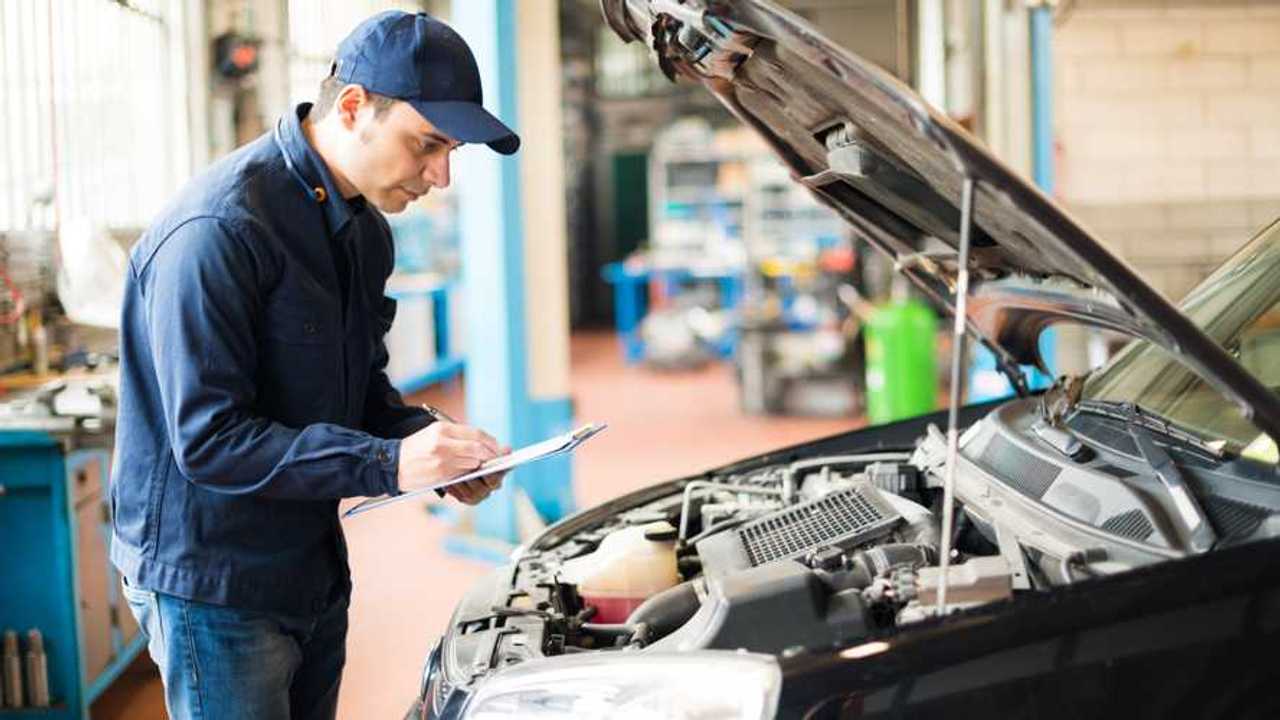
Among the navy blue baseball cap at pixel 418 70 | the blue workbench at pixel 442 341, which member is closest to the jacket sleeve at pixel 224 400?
the navy blue baseball cap at pixel 418 70

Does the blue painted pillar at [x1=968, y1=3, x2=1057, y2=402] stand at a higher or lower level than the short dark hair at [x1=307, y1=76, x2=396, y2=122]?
higher

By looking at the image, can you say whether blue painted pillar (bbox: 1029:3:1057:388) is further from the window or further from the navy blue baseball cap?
the navy blue baseball cap

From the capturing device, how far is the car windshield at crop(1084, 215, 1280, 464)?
6.26 ft

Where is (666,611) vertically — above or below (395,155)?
below

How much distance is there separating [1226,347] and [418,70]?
4.30ft

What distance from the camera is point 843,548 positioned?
1999 mm

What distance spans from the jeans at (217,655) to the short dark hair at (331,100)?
2.33 feet

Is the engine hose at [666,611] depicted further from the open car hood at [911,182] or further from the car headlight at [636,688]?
the open car hood at [911,182]

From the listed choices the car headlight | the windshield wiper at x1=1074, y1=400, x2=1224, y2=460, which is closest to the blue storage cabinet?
the car headlight

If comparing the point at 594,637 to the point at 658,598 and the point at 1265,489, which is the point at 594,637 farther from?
the point at 1265,489

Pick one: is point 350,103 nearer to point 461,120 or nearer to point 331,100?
point 331,100

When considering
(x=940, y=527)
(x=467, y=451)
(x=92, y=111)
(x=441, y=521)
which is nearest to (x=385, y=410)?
(x=467, y=451)

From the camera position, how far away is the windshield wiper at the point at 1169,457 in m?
1.65

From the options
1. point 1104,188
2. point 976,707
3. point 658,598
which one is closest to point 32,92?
point 658,598
